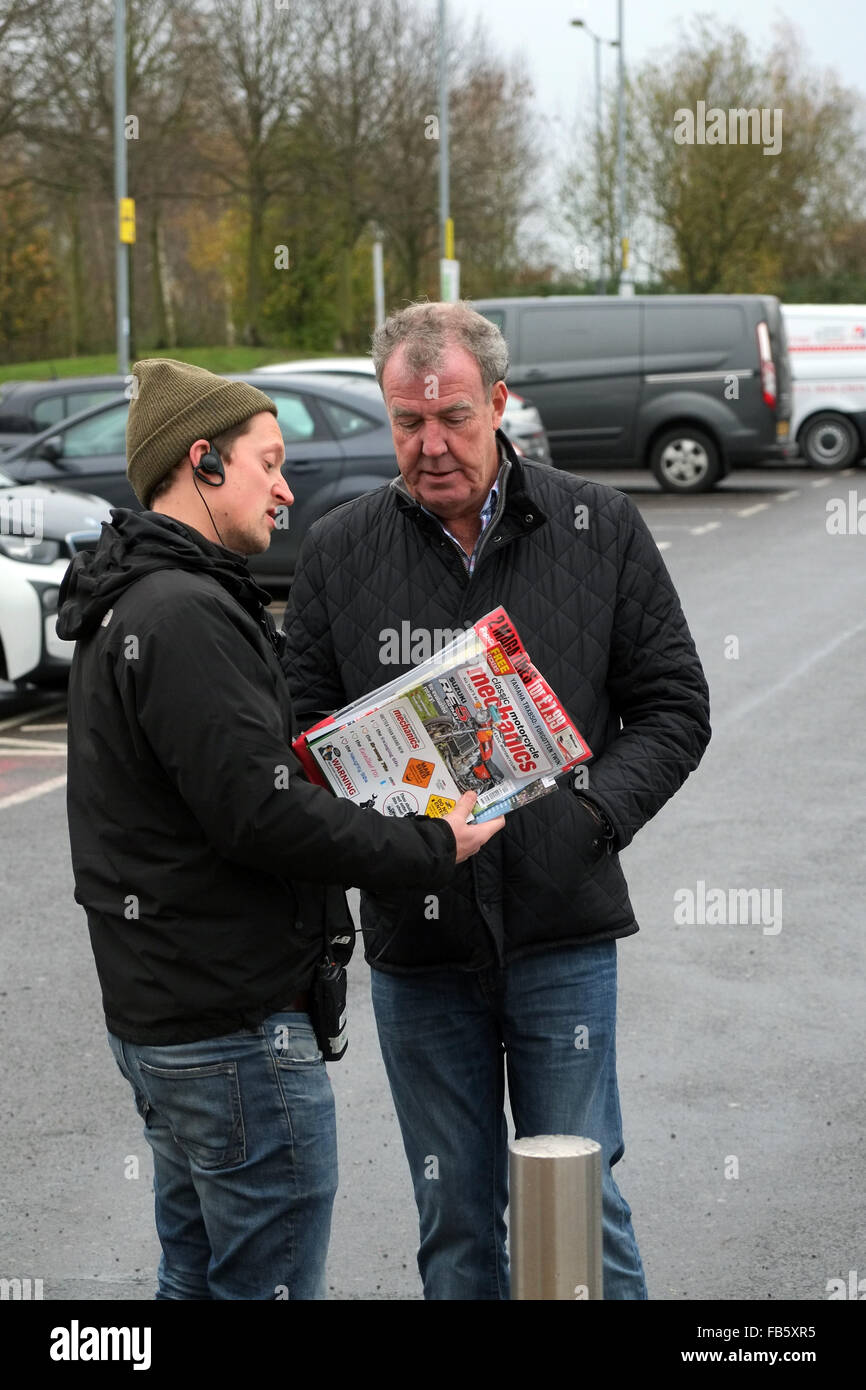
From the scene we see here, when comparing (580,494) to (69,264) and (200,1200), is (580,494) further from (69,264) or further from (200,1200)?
(69,264)

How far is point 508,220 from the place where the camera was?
148 ft

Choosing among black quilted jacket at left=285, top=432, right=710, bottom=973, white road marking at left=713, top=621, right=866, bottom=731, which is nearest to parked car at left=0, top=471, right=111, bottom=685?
white road marking at left=713, top=621, right=866, bottom=731

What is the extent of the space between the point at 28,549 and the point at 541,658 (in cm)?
782

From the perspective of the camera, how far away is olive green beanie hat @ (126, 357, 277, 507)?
2.62 meters

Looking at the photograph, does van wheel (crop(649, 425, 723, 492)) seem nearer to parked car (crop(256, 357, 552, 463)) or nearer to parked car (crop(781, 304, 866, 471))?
parked car (crop(781, 304, 866, 471))

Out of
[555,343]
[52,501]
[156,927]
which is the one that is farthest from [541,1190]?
[555,343]

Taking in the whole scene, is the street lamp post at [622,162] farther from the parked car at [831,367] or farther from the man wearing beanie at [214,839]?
the man wearing beanie at [214,839]

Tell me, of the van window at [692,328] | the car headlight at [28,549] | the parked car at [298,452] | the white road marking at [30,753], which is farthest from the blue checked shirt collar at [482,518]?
the van window at [692,328]

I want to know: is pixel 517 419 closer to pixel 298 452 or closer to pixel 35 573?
pixel 298 452

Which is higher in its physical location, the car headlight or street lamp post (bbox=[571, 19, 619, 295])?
street lamp post (bbox=[571, 19, 619, 295])

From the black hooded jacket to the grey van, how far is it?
18.8 m

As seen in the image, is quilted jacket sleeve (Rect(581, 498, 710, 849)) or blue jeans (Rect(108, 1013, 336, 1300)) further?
quilted jacket sleeve (Rect(581, 498, 710, 849))

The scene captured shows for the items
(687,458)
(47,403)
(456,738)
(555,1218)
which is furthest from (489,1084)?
(687,458)
